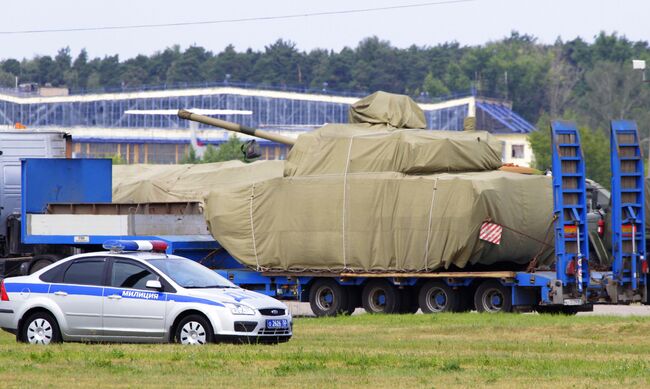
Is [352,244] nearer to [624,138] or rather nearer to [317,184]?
[317,184]

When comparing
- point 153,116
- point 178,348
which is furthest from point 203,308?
point 153,116

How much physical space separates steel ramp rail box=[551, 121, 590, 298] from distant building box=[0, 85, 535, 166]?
106666 mm

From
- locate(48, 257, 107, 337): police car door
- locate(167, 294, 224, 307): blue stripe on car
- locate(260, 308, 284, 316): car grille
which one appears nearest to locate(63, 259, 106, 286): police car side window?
locate(48, 257, 107, 337): police car door

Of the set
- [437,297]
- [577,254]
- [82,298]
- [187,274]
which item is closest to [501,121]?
[437,297]

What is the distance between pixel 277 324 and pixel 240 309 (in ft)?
2.30

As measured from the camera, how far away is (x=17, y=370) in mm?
17422

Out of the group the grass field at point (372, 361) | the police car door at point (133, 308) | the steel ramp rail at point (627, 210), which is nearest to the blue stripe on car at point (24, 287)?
the grass field at point (372, 361)

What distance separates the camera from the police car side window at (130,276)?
2103 cm

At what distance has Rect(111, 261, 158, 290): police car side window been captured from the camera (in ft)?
69.0

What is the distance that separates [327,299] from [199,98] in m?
112

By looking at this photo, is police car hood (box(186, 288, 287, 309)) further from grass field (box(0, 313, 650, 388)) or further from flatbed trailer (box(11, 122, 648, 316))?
flatbed trailer (box(11, 122, 648, 316))

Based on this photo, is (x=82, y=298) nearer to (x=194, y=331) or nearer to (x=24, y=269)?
(x=194, y=331)

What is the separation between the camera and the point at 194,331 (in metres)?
20.7

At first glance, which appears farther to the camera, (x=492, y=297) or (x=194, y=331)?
(x=492, y=297)
